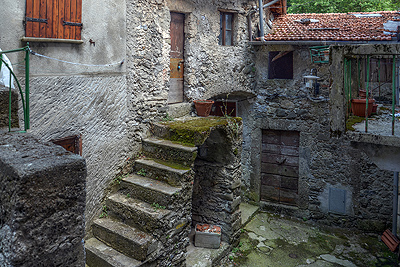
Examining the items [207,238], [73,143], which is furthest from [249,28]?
[73,143]

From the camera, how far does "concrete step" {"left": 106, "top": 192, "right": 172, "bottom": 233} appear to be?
4707 millimetres

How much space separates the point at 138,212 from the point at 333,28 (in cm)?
673

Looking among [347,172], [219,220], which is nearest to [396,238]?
[347,172]

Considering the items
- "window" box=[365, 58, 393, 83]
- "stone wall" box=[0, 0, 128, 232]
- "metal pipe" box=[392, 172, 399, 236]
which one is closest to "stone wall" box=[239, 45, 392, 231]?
"metal pipe" box=[392, 172, 399, 236]

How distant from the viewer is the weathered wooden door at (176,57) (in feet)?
21.6

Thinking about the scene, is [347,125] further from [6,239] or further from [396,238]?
[396,238]

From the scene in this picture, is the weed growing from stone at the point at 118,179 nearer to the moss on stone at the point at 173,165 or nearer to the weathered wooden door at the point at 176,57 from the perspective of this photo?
the moss on stone at the point at 173,165

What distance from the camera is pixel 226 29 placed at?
789 cm

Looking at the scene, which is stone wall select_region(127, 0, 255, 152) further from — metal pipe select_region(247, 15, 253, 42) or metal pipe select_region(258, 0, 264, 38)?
metal pipe select_region(258, 0, 264, 38)

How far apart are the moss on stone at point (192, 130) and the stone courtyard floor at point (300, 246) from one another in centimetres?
259

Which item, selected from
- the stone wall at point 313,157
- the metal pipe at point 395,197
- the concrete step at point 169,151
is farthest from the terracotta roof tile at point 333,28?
the concrete step at point 169,151

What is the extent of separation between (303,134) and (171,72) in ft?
13.0

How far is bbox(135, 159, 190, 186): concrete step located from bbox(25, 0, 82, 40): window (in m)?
2.28

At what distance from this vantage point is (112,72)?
16.8ft
